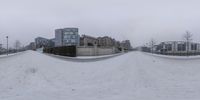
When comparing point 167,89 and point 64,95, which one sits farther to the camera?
point 167,89

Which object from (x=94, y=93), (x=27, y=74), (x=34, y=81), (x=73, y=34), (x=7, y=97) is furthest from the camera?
(x=73, y=34)

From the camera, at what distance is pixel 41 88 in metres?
9.12

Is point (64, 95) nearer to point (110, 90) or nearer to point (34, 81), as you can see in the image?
point (110, 90)

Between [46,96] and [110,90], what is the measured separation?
2.31 metres

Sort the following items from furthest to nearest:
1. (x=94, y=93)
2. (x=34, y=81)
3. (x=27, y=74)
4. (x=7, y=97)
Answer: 1. (x=27, y=74)
2. (x=34, y=81)
3. (x=94, y=93)
4. (x=7, y=97)

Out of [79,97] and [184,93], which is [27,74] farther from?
[184,93]

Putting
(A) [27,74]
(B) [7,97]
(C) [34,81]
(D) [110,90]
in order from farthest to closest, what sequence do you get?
(A) [27,74]
(C) [34,81]
(D) [110,90]
(B) [7,97]

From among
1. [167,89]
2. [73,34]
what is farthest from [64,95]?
[73,34]

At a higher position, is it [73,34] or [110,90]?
[73,34]

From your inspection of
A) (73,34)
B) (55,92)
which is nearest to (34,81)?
(55,92)

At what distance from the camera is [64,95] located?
790cm

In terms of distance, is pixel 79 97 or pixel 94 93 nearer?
pixel 79 97

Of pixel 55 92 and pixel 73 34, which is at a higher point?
pixel 73 34

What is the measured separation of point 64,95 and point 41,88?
1586 mm
